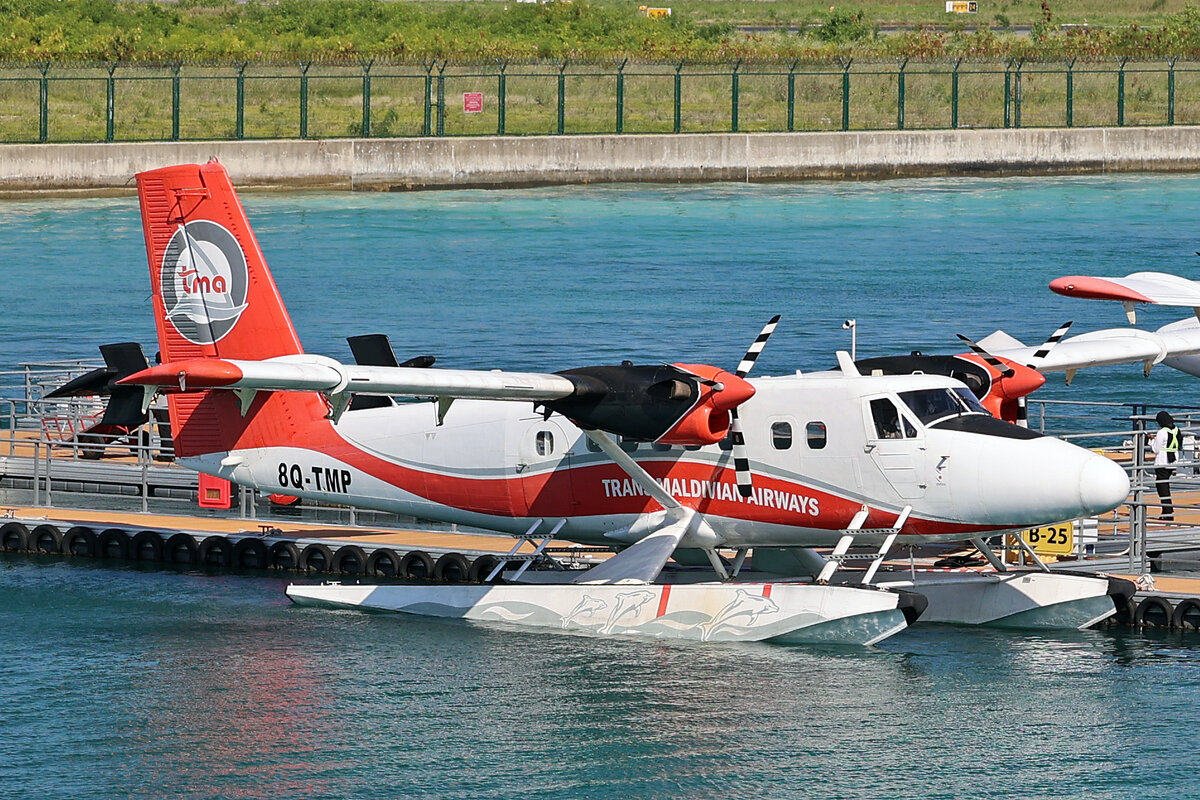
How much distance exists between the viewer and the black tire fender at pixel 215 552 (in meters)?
28.9

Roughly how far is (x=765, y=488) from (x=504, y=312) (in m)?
32.2

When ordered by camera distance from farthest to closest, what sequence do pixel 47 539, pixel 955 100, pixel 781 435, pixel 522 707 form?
pixel 955 100, pixel 47 539, pixel 781 435, pixel 522 707

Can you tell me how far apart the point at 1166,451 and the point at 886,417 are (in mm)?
6253

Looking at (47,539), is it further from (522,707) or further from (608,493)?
(522,707)

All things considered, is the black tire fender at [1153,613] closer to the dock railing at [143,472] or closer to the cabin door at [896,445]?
the dock railing at [143,472]

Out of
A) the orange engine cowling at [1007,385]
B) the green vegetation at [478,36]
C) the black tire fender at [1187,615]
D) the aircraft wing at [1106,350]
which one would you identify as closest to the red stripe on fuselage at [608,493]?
the orange engine cowling at [1007,385]

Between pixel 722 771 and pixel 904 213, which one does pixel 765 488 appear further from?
pixel 904 213

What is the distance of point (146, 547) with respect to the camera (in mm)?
29344

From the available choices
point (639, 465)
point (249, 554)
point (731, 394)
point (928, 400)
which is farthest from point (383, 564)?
point (928, 400)

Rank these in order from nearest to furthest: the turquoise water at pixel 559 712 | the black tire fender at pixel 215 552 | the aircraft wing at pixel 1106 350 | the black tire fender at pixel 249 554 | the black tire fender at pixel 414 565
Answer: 1. the turquoise water at pixel 559 712
2. the aircraft wing at pixel 1106 350
3. the black tire fender at pixel 414 565
4. the black tire fender at pixel 249 554
5. the black tire fender at pixel 215 552

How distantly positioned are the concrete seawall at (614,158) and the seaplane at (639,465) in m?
43.8

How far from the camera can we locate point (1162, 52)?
9412 centimetres

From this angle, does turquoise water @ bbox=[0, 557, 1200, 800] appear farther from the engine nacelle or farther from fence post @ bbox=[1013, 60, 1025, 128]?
fence post @ bbox=[1013, 60, 1025, 128]

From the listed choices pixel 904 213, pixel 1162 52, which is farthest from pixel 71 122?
pixel 1162 52
